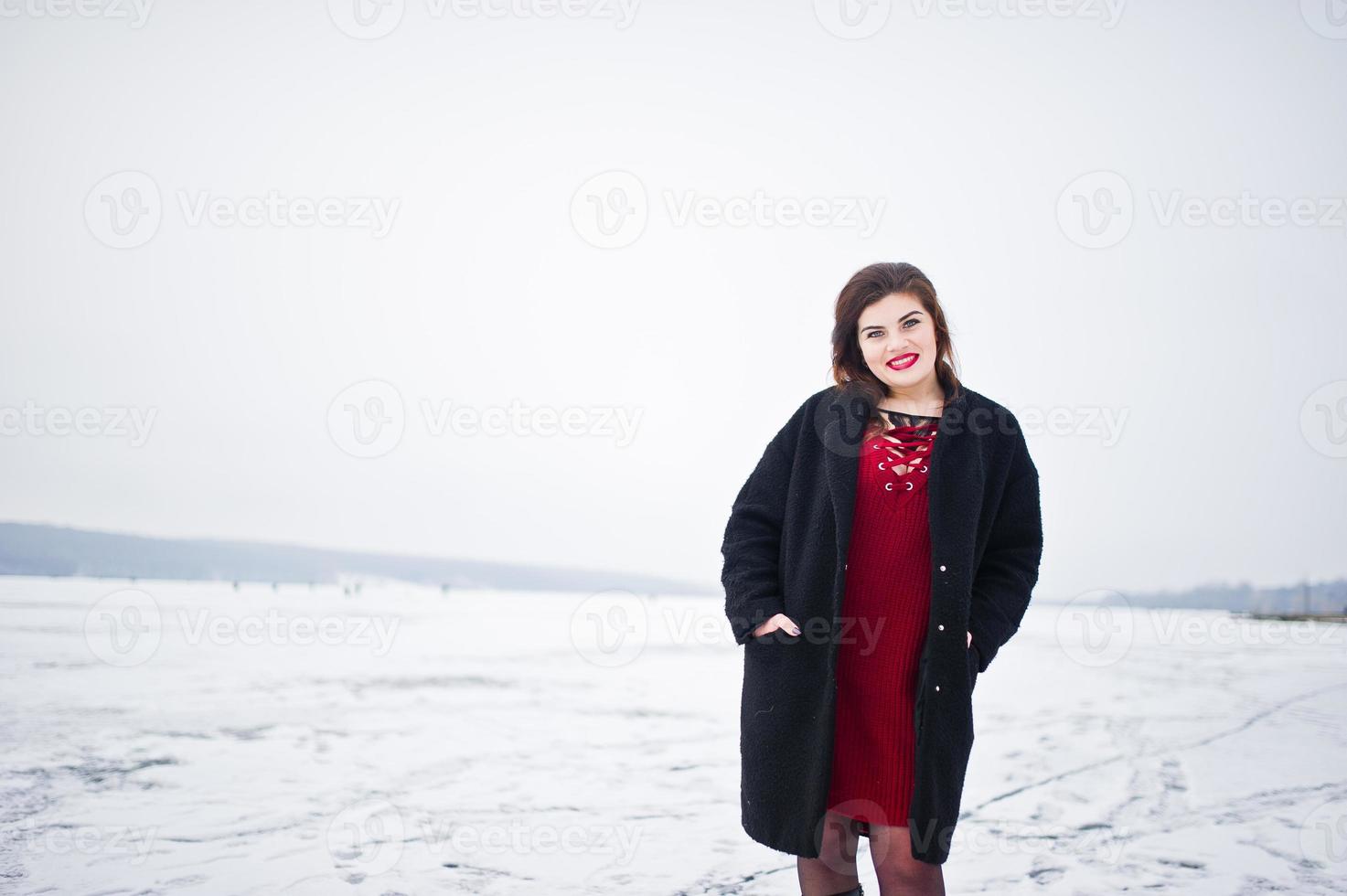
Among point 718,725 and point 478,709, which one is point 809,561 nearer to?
point 718,725

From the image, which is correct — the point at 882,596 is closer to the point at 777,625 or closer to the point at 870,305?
the point at 777,625

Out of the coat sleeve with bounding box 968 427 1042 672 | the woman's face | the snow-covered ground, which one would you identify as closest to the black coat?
the coat sleeve with bounding box 968 427 1042 672

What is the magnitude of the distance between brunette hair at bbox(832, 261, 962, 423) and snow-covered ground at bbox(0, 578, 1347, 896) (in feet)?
6.05

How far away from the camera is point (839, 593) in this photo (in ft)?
6.38

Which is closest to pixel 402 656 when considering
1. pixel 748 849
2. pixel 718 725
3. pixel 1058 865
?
pixel 718 725

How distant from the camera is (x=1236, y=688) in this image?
835cm

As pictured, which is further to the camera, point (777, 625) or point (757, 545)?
point (757, 545)

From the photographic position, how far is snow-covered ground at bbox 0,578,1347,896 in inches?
119

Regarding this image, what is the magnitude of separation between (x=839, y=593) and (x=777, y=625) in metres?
0.17

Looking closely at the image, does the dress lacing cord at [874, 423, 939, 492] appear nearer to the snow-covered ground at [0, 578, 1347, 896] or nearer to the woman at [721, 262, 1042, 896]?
the woman at [721, 262, 1042, 896]

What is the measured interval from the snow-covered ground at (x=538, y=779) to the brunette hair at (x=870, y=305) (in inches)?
72.6

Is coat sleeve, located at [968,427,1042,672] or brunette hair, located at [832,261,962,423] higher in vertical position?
brunette hair, located at [832,261,962,423]

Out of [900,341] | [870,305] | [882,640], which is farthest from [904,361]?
[882,640]

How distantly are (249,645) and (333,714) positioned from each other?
204 inches
